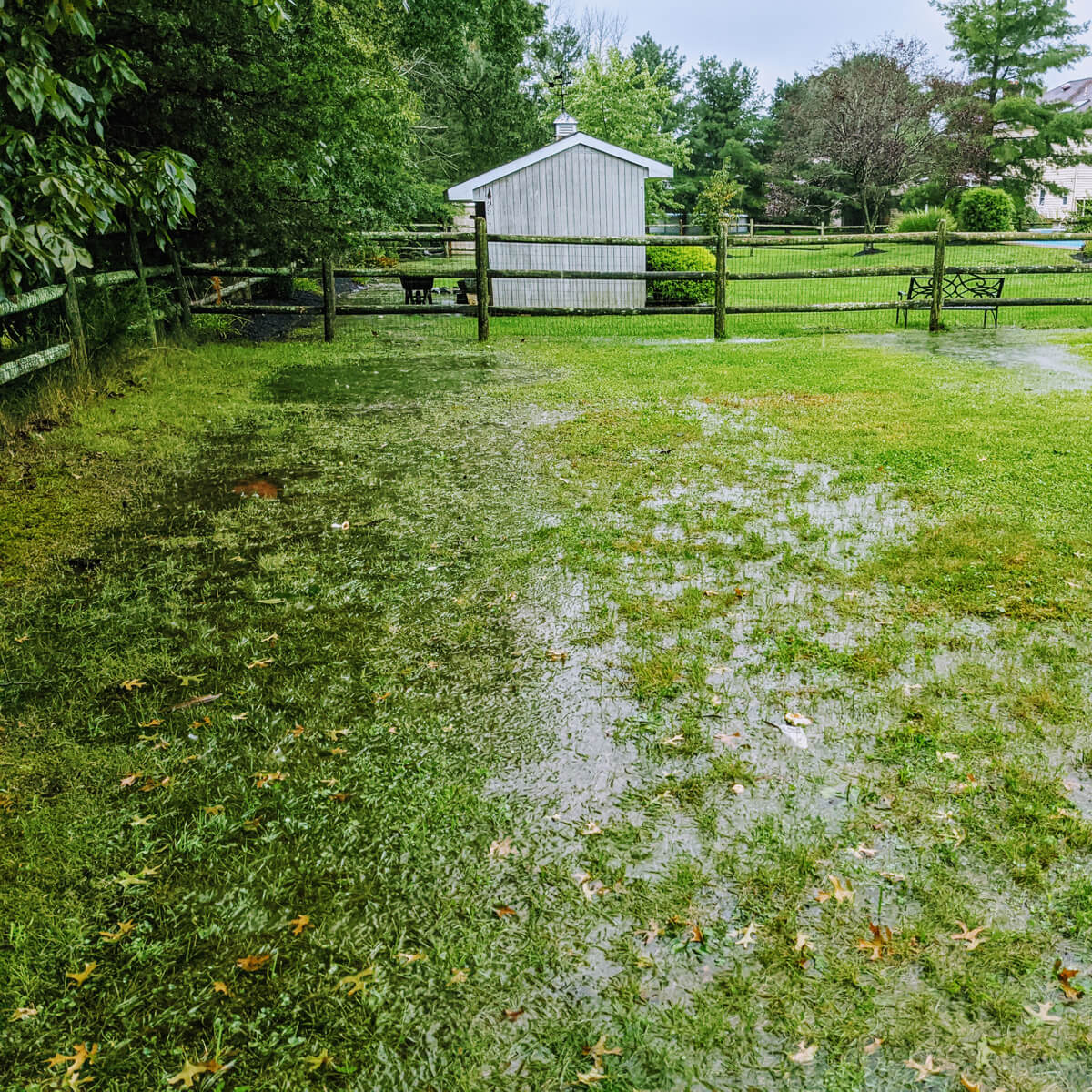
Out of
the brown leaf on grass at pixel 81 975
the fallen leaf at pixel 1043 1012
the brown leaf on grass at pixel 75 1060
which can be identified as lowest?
the brown leaf on grass at pixel 75 1060

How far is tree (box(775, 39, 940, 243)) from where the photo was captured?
33.5m

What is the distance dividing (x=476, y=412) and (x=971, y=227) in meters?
25.7

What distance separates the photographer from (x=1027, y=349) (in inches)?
433

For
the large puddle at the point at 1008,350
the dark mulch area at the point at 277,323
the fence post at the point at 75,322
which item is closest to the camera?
the fence post at the point at 75,322

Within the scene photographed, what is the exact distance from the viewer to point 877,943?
2.02m

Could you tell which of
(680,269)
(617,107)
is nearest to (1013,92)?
(617,107)

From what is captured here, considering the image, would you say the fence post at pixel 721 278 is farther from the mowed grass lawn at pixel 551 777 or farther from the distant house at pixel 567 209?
the mowed grass lawn at pixel 551 777

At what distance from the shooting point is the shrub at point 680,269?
16.5 m

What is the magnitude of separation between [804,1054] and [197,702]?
2302mm

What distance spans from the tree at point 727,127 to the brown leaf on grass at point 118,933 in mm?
51552

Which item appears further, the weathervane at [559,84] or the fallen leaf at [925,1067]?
the weathervane at [559,84]

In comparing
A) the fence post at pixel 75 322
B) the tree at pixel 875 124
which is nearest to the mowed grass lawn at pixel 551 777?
the fence post at pixel 75 322

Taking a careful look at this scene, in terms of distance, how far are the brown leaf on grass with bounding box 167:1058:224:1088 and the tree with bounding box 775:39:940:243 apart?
37527mm

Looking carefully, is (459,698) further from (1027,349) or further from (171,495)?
(1027,349)
